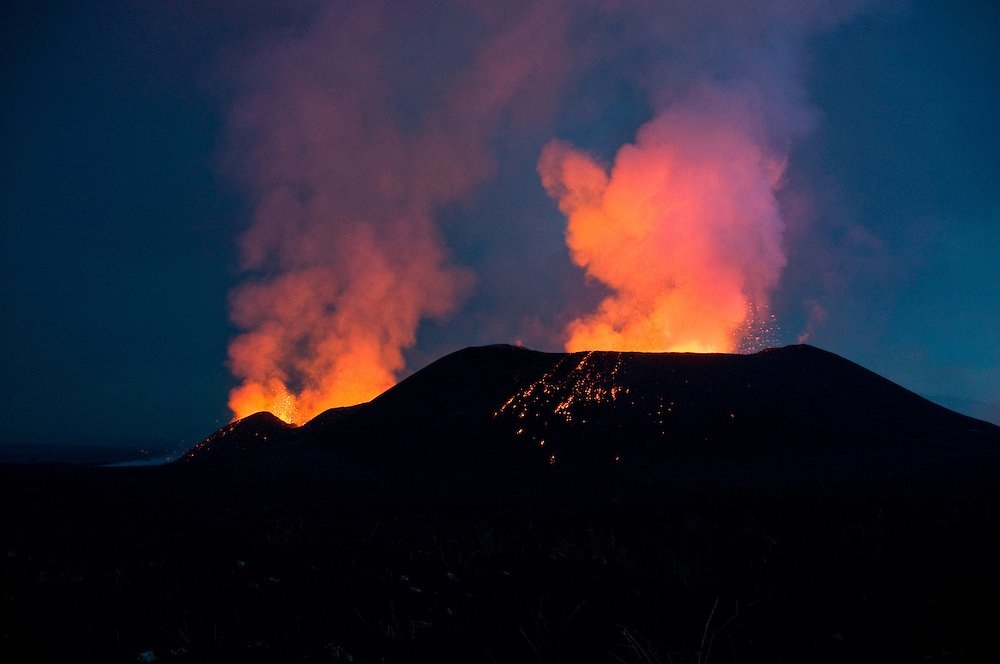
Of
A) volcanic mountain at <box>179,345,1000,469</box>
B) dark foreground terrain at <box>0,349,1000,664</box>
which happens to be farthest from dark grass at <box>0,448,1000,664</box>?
volcanic mountain at <box>179,345,1000,469</box>

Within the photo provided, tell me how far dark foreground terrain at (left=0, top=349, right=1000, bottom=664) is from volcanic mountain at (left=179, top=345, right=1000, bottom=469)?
7.88 meters

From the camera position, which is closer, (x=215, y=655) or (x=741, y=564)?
(x=215, y=655)

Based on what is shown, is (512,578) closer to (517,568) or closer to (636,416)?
(517,568)

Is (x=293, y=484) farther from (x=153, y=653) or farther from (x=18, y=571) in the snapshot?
(x=153, y=653)

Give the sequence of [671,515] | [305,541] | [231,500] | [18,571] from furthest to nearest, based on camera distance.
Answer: [231,500] < [671,515] < [305,541] < [18,571]

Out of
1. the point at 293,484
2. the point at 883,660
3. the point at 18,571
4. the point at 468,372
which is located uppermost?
the point at 468,372

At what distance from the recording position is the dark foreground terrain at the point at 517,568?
8367mm

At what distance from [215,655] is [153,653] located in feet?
2.80

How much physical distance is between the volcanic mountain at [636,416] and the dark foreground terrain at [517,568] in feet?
25.9

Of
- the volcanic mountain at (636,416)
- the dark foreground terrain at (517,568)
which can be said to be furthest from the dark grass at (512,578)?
the volcanic mountain at (636,416)

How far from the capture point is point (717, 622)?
935 centimetres

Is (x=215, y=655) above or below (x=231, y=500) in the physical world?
below

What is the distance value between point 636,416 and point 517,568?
32.7 metres

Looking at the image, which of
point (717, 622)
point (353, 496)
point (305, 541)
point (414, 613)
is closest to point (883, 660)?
point (717, 622)
